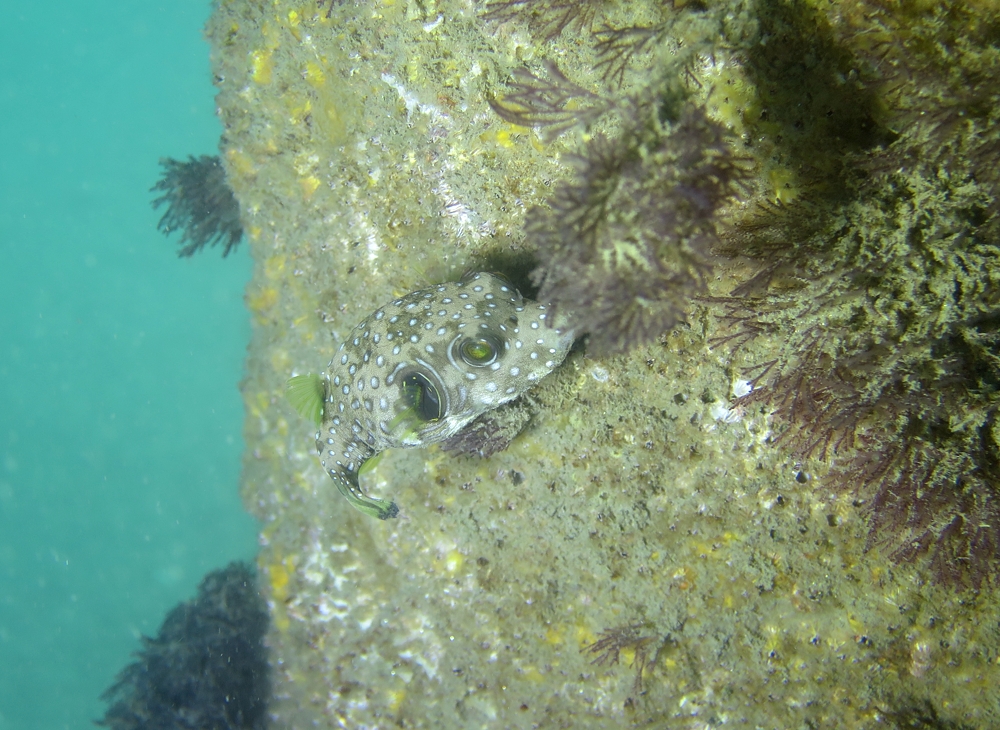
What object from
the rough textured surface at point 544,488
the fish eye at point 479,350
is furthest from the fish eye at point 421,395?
the rough textured surface at point 544,488

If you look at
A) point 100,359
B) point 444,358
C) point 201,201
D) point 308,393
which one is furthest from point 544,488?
point 100,359

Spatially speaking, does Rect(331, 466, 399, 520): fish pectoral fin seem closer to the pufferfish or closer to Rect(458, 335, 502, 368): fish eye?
the pufferfish

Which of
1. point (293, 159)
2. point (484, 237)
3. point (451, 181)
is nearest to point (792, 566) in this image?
point (484, 237)

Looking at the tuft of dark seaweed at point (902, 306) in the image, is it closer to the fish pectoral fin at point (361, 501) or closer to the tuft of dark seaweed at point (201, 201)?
the fish pectoral fin at point (361, 501)

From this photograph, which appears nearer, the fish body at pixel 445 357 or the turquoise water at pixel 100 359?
the fish body at pixel 445 357

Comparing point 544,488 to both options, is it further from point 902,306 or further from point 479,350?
point 902,306

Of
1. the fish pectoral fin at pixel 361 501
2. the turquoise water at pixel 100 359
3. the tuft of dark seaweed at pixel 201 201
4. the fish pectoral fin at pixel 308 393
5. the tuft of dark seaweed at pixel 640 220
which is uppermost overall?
the turquoise water at pixel 100 359

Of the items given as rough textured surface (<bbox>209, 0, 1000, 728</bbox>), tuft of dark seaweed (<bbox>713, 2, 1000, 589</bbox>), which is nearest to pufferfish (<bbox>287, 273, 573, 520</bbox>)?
rough textured surface (<bbox>209, 0, 1000, 728</bbox>)
